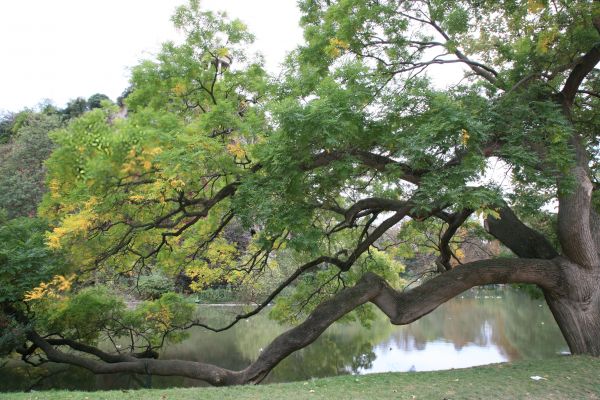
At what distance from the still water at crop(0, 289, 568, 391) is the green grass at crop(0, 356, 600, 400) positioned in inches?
186

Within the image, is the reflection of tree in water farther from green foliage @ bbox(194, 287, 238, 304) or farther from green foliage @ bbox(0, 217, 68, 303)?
green foliage @ bbox(0, 217, 68, 303)

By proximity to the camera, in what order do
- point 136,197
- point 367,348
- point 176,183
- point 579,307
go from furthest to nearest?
point 367,348 → point 579,307 → point 136,197 → point 176,183

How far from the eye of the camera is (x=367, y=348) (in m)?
14.4

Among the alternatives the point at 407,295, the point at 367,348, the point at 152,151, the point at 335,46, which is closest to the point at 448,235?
the point at 407,295

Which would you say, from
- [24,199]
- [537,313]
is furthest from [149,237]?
[537,313]

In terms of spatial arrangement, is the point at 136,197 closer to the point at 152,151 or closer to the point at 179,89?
the point at 152,151

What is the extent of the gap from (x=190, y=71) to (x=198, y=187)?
7.28ft

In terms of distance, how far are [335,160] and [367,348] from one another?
1003 centimetres

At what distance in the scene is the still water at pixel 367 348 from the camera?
10258mm

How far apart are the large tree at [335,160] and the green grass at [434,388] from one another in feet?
3.75

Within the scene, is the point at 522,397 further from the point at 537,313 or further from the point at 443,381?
the point at 537,313

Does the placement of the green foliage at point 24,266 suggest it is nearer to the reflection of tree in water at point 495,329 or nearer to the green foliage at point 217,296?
the reflection of tree in water at point 495,329

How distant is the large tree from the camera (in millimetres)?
5242

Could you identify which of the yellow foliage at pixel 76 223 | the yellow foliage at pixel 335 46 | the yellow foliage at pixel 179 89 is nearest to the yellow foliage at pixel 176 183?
the yellow foliage at pixel 76 223
